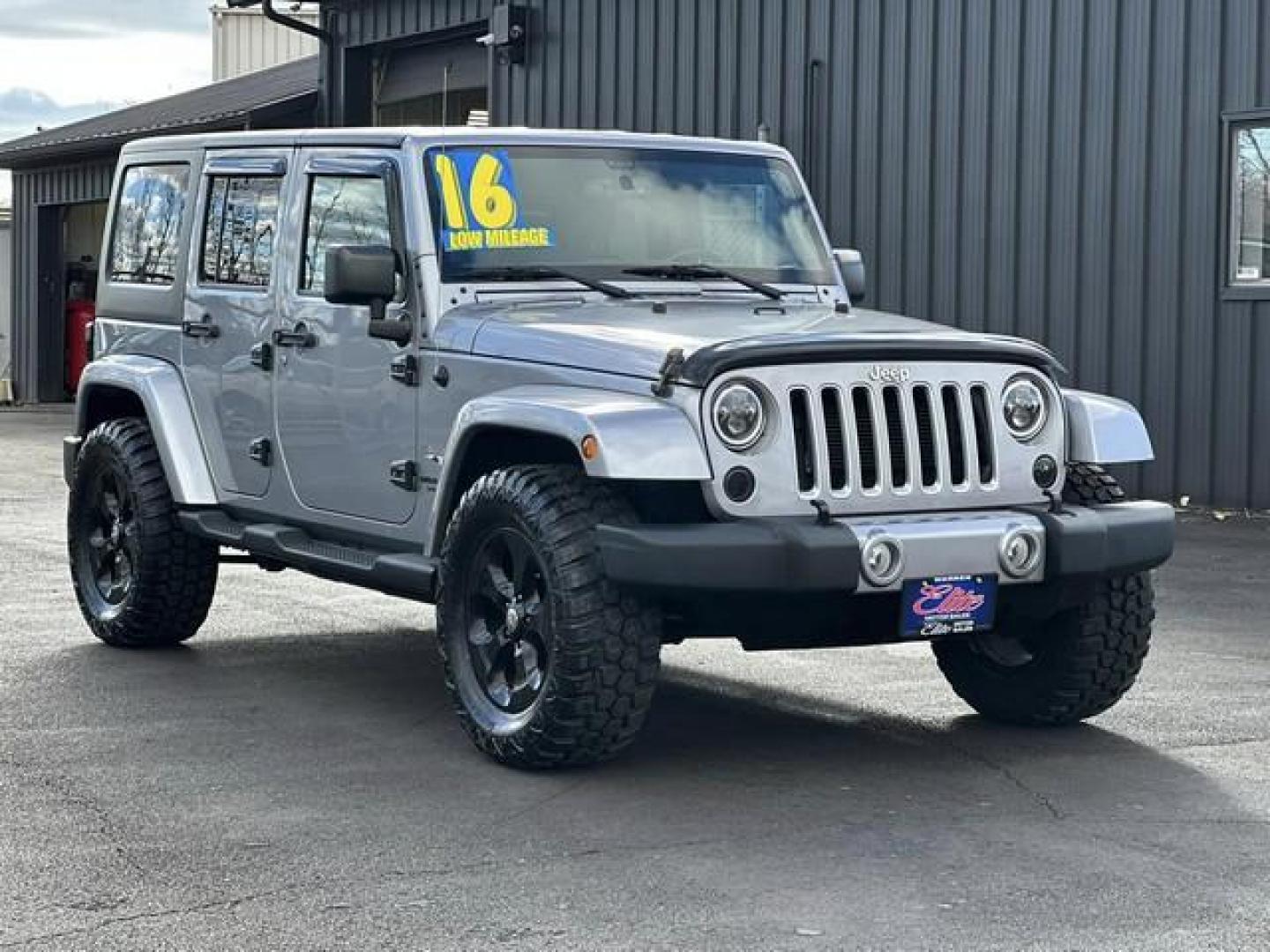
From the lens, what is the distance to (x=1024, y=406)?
23.6 ft

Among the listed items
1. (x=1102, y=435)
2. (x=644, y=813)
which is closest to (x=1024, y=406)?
(x=1102, y=435)

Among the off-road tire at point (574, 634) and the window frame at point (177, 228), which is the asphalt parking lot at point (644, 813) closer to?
the off-road tire at point (574, 634)

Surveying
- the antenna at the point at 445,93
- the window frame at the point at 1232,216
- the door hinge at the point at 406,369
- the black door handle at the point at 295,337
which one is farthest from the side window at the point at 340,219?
the antenna at the point at 445,93

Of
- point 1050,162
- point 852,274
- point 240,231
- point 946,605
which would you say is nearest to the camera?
point 946,605

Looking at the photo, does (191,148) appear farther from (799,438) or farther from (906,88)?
(906,88)

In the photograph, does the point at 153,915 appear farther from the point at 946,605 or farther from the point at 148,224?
the point at 148,224

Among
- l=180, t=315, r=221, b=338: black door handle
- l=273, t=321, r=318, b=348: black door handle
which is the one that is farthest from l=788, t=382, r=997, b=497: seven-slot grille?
l=180, t=315, r=221, b=338: black door handle

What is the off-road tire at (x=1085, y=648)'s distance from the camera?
7.41m

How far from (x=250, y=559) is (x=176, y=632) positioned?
506mm

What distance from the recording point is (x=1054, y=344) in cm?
1675

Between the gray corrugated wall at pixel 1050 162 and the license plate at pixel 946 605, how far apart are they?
29.7 ft

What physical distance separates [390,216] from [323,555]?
116 centimetres

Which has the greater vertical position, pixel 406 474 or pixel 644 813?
pixel 406 474

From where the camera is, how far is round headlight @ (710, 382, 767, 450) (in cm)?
662
